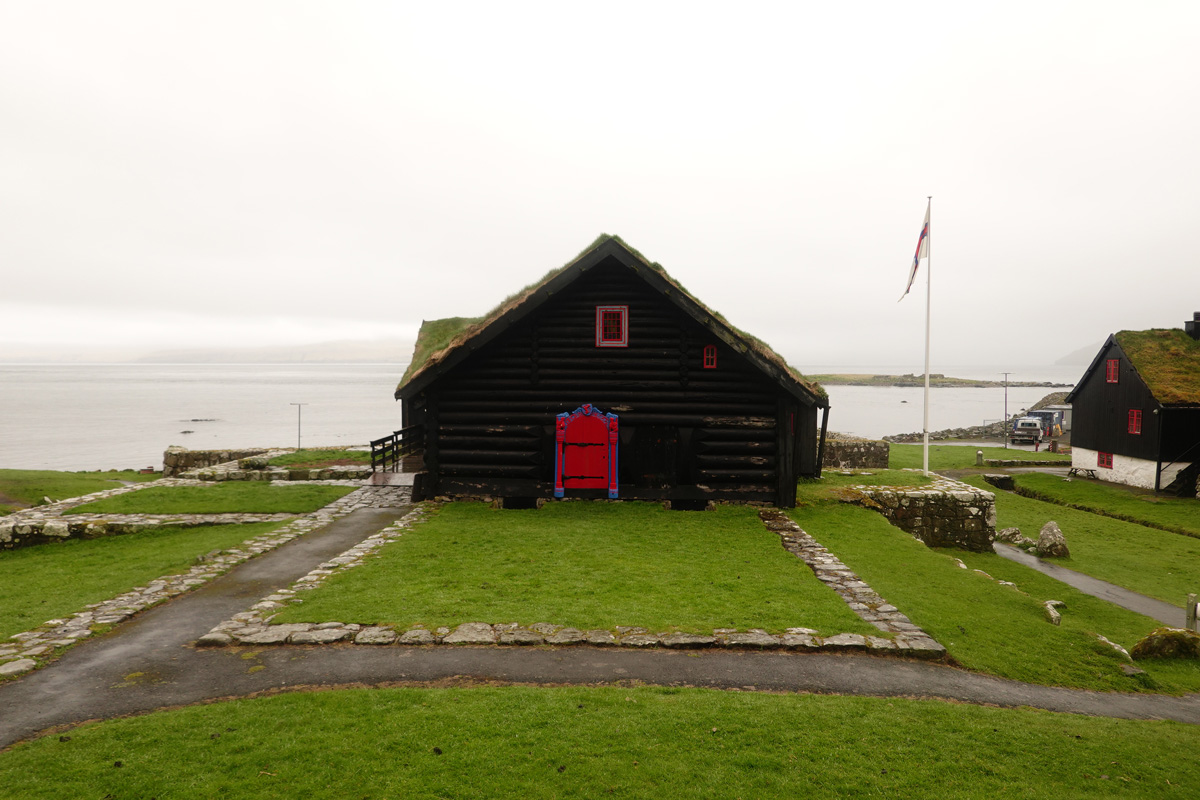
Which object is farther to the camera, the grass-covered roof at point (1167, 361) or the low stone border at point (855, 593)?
the grass-covered roof at point (1167, 361)

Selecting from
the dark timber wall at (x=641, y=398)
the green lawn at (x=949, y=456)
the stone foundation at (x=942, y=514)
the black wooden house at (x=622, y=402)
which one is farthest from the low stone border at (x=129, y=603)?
the green lawn at (x=949, y=456)

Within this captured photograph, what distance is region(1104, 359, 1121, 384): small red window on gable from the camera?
3156 cm

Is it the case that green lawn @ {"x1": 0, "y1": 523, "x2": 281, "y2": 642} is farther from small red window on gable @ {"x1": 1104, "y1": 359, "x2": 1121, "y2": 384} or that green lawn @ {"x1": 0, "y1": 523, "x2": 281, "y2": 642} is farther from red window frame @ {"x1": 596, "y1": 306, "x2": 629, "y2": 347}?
small red window on gable @ {"x1": 1104, "y1": 359, "x2": 1121, "y2": 384}

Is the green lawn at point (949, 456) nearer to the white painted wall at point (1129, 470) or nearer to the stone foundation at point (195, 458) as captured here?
the white painted wall at point (1129, 470)

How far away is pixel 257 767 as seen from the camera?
5684mm

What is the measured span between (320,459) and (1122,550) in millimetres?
31675

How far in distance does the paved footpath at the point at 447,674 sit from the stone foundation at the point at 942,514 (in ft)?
31.7

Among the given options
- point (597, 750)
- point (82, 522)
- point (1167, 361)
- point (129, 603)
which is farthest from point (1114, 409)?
point (82, 522)

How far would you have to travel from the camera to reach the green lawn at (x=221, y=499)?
17.4 meters

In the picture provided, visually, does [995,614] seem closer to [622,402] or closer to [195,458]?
[622,402]

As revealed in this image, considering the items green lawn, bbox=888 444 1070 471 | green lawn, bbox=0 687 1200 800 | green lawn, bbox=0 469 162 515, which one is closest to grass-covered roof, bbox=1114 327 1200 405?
green lawn, bbox=888 444 1070 471

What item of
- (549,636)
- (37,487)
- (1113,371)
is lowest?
(549,636)

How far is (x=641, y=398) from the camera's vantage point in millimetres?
17203

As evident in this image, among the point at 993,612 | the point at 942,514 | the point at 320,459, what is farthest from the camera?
the point at 320,459
